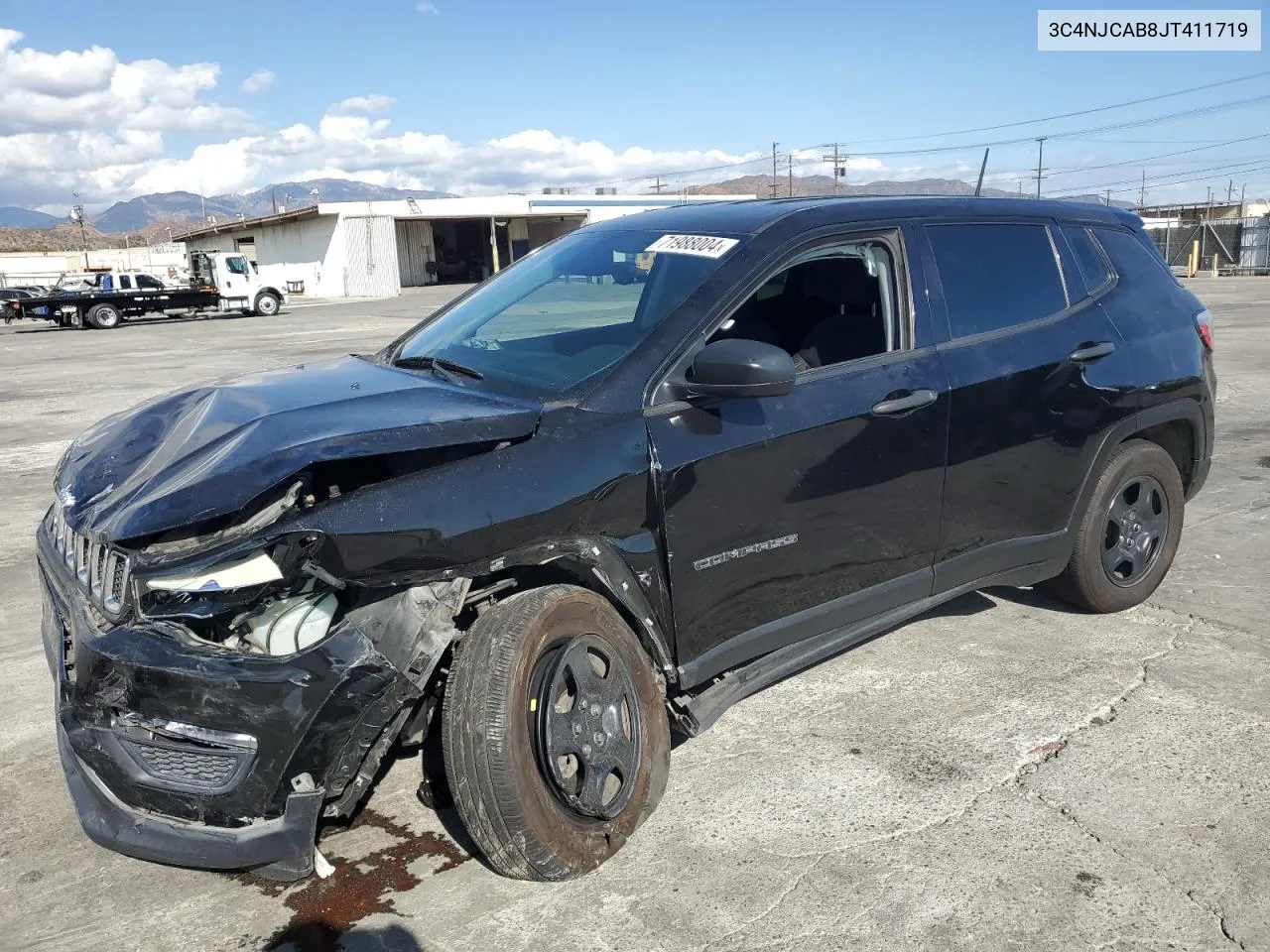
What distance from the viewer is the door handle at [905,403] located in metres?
3.43

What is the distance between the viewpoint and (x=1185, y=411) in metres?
4.61

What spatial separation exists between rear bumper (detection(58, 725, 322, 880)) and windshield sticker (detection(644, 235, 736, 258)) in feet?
6.77

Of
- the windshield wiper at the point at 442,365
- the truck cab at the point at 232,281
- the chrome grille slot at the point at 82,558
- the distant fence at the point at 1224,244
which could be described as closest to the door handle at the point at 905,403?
the windshield wiper at the point at 442,365

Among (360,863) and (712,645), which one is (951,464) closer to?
(712,645)

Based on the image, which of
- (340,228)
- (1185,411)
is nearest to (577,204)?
(340,228)

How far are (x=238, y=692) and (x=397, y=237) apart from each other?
57437mm

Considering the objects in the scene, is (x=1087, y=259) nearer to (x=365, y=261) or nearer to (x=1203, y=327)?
(x=1203, y=327)

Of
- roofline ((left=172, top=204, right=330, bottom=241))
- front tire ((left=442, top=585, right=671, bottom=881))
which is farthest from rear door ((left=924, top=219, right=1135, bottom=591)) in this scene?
roofline ((left=172, top=204, right=330, bottom=241))

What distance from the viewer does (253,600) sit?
2.36 m

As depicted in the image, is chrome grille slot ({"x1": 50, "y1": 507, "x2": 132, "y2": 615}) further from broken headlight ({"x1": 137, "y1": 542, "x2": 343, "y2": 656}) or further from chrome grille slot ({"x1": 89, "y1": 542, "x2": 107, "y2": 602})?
broken headlight ({"x1": 137, "y1": 542, "x2": 343, "y2": 656})

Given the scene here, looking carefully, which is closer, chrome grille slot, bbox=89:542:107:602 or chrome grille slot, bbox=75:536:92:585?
chrome grille slot, bbox=89:542:107:602

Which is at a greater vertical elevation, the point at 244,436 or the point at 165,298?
the point at 165,298

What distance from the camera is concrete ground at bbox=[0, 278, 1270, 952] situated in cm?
258

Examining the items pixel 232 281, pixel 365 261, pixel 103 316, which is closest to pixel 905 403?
pixel 103 316
